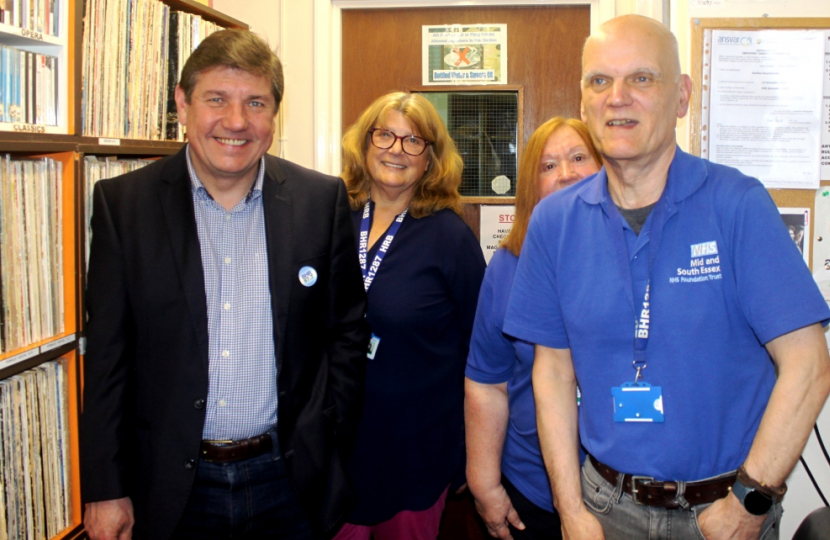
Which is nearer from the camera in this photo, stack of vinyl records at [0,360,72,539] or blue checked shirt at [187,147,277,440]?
stack of vinyl records at [0,360,72,539]

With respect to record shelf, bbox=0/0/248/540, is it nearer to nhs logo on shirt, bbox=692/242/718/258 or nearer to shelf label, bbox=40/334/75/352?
shelf label, bbox=40/334/75/352

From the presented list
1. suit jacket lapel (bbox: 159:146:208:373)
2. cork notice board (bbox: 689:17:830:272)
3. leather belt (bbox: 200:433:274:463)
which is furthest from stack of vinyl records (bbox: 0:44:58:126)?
cork notice board (bbox: 689:17:830:272)

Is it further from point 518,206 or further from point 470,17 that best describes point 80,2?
point 470,17

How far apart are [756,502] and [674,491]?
14 centimetres

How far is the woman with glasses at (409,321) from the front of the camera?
1973 millimetres

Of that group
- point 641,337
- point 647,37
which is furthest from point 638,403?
point 647,37

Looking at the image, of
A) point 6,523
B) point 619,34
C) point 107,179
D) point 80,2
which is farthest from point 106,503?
point 619,34

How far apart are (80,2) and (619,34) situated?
1308 millimetres

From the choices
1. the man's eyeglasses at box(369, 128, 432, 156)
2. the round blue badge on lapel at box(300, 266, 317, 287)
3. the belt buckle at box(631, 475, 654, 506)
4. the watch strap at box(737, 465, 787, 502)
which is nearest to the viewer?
the watch strap at box(737, 465, 787, 502)

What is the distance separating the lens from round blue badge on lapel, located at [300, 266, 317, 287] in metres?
1.64

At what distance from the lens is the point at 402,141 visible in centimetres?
215

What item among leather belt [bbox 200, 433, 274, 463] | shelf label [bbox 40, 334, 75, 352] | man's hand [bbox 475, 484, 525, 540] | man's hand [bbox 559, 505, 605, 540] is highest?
shelf label [bbox 40, 334, 75, 352]

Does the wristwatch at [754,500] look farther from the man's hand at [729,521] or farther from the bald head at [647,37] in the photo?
the bald head at [647,37]

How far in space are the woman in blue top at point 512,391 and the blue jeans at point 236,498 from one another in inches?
21.4
